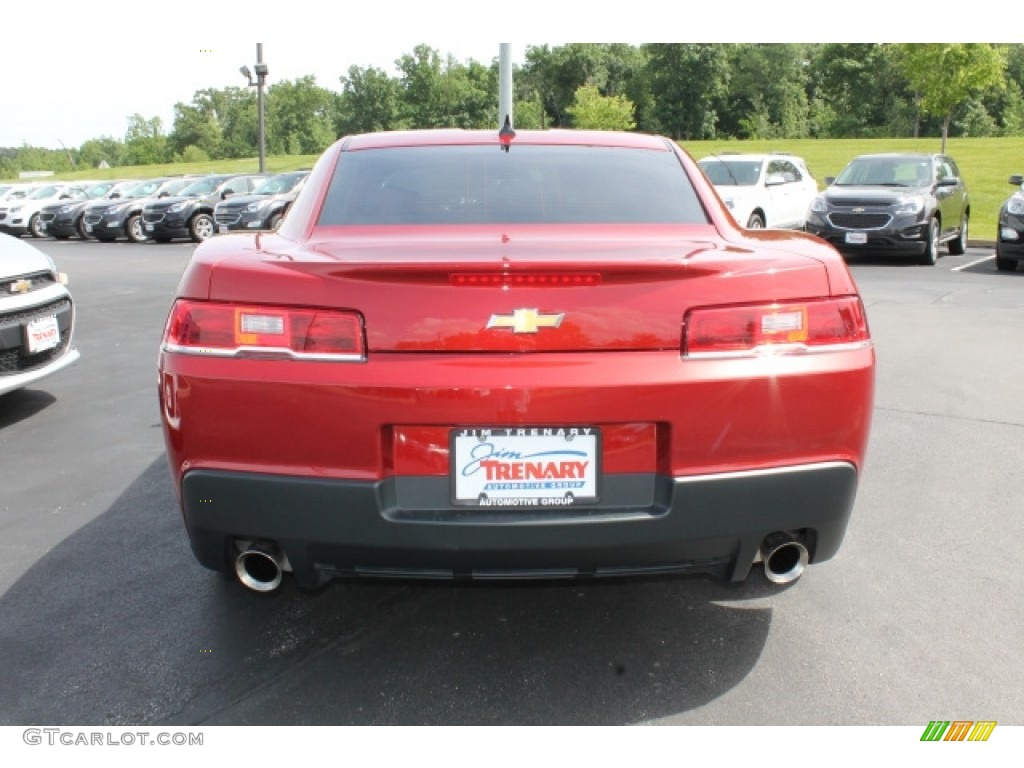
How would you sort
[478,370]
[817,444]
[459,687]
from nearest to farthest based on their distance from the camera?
[478,370] < [817,444] < [459,687]

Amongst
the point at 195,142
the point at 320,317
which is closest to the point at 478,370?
the point at 320,317

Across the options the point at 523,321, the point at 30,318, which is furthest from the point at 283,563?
the point at 30,318

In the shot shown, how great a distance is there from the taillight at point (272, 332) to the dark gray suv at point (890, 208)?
13.3 metres

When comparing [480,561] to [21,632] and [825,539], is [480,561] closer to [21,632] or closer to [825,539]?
[825,539]

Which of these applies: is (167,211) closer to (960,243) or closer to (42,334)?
(960,243)

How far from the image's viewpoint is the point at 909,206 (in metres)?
14.4

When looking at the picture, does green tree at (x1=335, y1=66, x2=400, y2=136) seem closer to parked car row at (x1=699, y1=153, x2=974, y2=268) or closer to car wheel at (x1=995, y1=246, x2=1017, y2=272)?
parked car row at (x1=699, y1=153, x2=974, y2=268)

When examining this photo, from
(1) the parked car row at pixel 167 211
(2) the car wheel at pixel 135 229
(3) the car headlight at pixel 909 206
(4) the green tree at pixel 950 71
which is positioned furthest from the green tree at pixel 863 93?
(3) the car headlight at pixel 909 206

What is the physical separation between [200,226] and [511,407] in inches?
888

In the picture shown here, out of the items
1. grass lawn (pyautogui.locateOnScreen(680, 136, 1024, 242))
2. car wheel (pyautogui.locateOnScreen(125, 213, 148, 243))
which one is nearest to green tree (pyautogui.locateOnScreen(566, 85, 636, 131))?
grass lawn (pyautogui.locateOnScreen(680, 136, 1024, 242))

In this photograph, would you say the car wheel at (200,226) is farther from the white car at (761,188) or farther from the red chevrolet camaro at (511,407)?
the red chevrolet camaro at (511,407)

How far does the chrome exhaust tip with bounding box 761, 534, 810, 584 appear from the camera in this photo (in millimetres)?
2633

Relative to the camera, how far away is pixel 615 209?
320 centimetres
